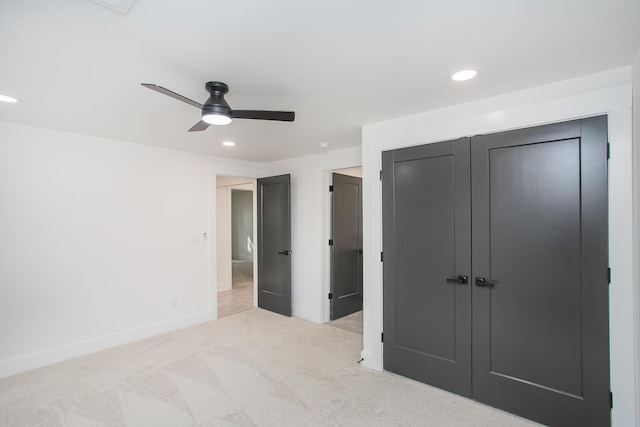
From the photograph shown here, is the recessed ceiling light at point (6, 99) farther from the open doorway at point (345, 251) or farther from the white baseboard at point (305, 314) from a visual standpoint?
the white baseboard at point (305, 314)

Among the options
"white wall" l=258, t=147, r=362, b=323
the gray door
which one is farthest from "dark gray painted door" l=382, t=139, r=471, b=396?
the gray door

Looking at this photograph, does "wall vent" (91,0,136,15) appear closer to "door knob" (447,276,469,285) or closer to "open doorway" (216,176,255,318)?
"door knob" (447,276,469,285)

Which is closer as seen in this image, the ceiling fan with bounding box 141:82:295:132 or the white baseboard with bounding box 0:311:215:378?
the ceiling fan with bounding box 141:82:295:132

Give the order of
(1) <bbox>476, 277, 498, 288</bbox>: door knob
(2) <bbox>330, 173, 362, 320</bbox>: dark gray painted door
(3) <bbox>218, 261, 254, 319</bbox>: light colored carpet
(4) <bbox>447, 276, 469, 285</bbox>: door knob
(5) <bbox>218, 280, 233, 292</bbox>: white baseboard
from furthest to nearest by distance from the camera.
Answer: (5) <bbox>218, 280, 233, 292</bbox>: white baseboard → (3) <bbox>218, 261, 254, 319</bbox>: light colored carpet → (2) <bbox>330, 173, 362, 320</bbox>: dark gray painted door → (4) <bbox>447, 276, 469, 285</bbox>: door knob → (1) <bbox>476, 277, 498, 288</bbox>: door knob

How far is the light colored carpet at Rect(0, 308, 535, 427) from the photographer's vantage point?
2.35 metres

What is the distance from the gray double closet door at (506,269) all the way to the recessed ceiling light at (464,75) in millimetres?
611

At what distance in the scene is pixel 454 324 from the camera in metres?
2.65

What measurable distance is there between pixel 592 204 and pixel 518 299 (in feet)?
2.74

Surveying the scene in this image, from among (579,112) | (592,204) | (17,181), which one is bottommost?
(592,204)

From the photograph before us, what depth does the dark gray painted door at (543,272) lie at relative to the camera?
6.84 feet

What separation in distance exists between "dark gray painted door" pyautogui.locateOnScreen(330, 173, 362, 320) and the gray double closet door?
1.66 metres

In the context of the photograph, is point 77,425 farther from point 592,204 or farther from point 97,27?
point 592,204

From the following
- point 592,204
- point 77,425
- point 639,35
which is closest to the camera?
point 639,35

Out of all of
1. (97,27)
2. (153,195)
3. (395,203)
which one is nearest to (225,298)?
(153,195)
